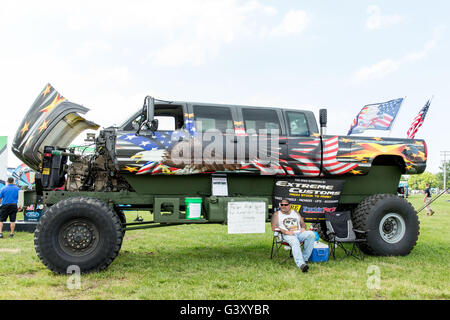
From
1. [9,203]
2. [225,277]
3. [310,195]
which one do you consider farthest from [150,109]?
[9,203]

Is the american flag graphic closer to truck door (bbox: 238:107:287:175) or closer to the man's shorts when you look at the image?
truck door (bbox: 238:107:287:175)

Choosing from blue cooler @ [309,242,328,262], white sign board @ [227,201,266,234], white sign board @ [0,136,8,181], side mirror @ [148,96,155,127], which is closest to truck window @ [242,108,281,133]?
white sign board @ [227,201,266,234]

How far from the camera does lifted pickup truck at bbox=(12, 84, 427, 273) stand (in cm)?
535

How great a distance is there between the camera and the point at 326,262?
6.12m

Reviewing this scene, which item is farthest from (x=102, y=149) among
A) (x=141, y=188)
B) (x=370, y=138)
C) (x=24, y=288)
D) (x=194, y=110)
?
(x=370, y=138)

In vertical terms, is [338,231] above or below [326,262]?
above

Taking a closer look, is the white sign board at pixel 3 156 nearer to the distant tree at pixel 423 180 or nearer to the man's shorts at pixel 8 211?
the man's shorts at pixel 8 211

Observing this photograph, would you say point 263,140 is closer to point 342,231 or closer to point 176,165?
point 176,165

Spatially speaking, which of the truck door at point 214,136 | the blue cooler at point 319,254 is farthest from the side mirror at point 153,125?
the blue cooler at point 319,254

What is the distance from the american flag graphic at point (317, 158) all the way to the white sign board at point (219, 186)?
122 centimetres

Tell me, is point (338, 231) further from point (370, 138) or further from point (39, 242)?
point (39, 242)

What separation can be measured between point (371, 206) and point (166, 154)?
3750mm
